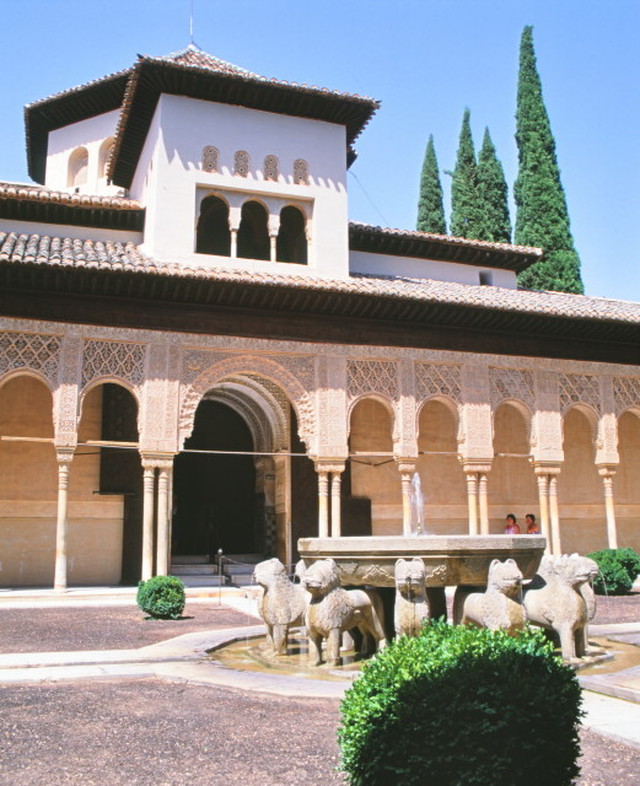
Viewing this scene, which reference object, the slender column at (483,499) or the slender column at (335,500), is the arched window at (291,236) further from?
the slender column at (483,499)

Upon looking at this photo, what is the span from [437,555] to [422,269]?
14.9 m

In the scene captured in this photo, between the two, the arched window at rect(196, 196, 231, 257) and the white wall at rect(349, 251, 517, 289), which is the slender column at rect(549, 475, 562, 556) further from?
the arched window at rect(196, 196, 231, 257)

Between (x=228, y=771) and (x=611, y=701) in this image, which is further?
(x=611, y=701)

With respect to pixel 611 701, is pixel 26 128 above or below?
above

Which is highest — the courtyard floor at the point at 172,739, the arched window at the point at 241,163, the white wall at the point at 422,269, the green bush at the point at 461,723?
the arched window at the point at 241,163

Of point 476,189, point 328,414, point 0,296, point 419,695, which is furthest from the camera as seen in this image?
point 476,189

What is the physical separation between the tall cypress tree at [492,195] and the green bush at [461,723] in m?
29.0

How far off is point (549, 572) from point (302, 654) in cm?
245

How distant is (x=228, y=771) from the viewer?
14.0 ft

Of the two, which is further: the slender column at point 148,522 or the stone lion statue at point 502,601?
the slender column at point 148,522

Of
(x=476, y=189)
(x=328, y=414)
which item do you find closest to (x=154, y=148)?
(x=328, y=414)

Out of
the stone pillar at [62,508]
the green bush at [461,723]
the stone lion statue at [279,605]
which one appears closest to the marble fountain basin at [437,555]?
the stone lion statue at [279,605]

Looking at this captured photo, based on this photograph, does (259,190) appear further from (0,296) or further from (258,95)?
(0,296)

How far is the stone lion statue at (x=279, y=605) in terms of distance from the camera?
7.75m
